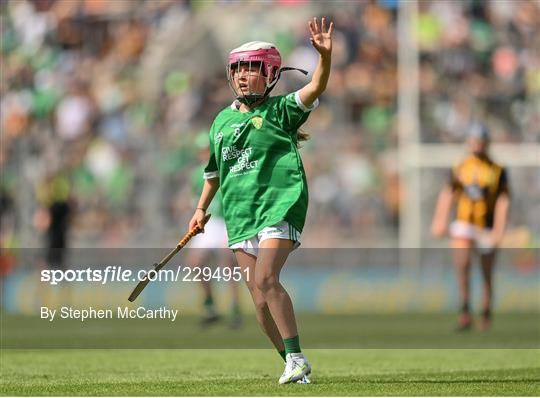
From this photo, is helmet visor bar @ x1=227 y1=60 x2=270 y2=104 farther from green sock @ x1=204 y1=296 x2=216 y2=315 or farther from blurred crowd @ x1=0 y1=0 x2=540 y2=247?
blurred crowd @ x1=0 y1=0 x2=540 y2=247

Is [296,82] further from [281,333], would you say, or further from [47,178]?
[281,333]

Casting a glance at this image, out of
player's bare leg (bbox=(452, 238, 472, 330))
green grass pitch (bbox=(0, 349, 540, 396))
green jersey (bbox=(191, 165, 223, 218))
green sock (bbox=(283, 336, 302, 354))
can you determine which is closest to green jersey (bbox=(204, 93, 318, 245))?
green sock (bbox=(283, 336, 302, 354))

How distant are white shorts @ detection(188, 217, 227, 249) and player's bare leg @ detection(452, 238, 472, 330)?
302 cm

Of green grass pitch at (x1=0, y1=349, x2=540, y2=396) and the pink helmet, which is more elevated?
the pink helmet

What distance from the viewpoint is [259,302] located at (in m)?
8.36

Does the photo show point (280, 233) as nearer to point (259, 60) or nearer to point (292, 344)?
point (292, 344)

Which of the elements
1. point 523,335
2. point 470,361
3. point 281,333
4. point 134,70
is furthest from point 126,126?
point 281,333

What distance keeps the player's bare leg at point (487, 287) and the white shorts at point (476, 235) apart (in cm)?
9

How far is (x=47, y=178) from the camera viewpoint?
21453 mm

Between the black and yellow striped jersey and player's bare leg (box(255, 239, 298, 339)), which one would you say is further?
the black and yellow striped jersey

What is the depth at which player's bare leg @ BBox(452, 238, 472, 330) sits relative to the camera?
15.3 m

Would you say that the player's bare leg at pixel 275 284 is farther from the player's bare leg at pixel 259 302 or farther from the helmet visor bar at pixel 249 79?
the helmet visor bar at pixel 249 79

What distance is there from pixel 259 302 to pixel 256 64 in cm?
150

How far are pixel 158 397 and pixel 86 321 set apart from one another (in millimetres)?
11141
